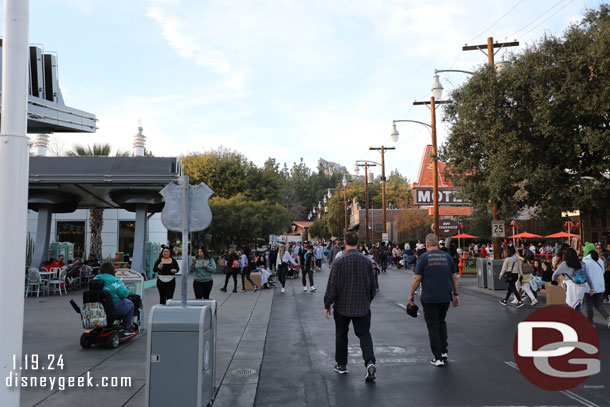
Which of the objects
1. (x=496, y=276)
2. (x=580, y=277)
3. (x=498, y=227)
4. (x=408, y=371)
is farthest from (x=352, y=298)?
(x=498, y=227)

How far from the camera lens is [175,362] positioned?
15.2ft

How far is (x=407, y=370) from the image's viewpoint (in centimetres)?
668

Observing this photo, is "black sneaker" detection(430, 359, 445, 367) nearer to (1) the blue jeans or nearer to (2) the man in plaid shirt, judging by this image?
(2) the man in plaid shirt

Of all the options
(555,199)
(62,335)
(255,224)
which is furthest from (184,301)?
(255,224)

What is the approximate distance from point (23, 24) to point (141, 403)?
3.84 meters

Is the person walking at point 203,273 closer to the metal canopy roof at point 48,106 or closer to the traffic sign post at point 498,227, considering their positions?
the metal canopy roof at point 48,106

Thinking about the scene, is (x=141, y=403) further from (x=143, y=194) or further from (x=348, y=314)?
(x=143, y=194)

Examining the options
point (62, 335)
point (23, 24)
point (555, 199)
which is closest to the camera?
point (23, 24)

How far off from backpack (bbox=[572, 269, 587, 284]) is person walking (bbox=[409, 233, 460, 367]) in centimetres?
406

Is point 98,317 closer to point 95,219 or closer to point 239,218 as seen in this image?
A: point 95,219

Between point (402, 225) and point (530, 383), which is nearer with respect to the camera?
point (530, 383)

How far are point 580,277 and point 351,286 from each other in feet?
19.0

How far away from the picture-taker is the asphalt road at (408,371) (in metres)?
5.45

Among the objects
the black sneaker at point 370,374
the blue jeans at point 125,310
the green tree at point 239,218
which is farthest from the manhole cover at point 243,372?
the green tree at point 239,218
